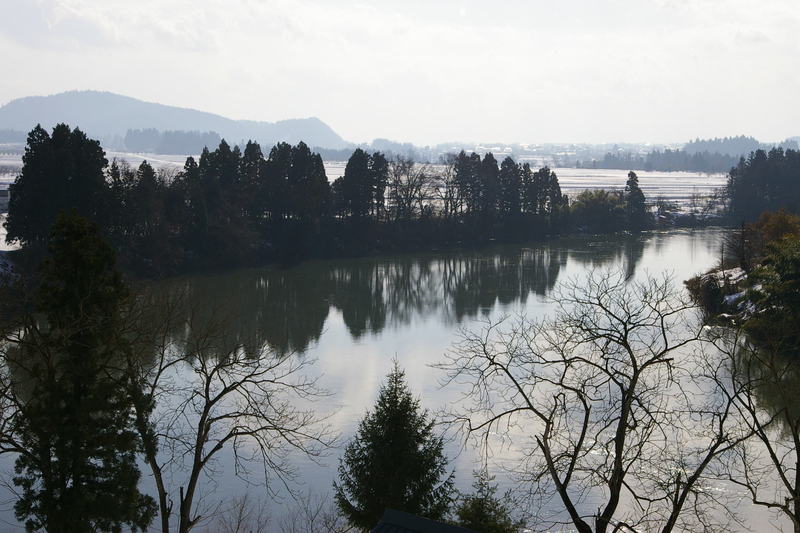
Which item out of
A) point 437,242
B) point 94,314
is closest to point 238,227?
point 437,242

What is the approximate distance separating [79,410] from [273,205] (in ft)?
75.3

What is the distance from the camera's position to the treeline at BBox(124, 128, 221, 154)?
369ft

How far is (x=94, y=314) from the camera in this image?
7773mm

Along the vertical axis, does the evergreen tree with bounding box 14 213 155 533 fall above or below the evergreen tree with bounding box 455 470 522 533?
above

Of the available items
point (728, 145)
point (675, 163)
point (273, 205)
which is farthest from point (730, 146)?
point (273, 205)

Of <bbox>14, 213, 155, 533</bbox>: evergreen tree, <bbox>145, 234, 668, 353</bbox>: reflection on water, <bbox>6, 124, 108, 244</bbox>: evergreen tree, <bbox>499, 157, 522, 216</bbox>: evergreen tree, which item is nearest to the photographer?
<bbox>14, 213, 155, 533</bbox>: evergreen tree

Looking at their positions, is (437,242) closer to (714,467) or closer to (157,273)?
(157,273)

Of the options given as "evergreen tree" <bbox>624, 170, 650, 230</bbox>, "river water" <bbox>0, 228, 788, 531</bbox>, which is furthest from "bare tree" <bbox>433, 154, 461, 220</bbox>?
"evergreen tree" <bbox>624, 170, 650, 230</bbox>

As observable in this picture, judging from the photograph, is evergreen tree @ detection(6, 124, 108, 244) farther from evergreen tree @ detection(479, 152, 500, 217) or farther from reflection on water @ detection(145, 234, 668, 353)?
evergreen tree @ detection(479, 152, 500, 217)

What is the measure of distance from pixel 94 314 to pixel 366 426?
2692 millimetres

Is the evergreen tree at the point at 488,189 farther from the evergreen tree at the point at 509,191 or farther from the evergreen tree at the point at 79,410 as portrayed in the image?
the evergreen tree at the point at 79,410

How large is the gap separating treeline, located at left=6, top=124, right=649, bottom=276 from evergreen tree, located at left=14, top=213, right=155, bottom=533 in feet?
49.6

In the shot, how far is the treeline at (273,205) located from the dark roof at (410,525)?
1881cm

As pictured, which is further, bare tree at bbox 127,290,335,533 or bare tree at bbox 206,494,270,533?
bare tree at bbox 206,494,270,533
